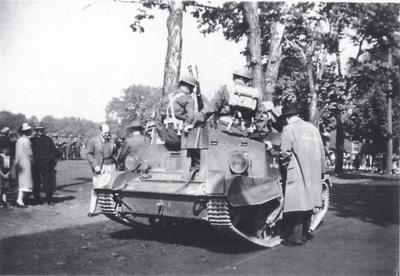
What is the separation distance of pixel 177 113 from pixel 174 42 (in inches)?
210

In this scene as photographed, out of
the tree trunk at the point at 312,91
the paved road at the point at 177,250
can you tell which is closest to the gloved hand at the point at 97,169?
the paved road at the point at 177,250

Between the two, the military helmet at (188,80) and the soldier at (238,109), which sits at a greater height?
the military helmet at (188,80)

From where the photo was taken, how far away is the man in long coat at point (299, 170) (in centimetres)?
766

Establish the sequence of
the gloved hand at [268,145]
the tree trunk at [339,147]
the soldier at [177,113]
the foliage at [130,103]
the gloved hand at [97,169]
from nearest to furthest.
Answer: the gloved hand at [268,145]
the soldier at [177,113]
the gloved hand at [97,169]
the tree trunk at [339,147]
the foliage at [130,103]

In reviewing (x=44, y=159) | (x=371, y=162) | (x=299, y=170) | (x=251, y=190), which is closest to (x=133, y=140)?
(x=44, y=159)

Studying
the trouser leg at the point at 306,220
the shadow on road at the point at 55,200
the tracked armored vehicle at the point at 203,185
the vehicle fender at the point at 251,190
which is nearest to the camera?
the vehicle fender at the point at 251,190

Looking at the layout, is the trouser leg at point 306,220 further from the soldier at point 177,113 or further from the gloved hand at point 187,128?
the soldier at point 177,113

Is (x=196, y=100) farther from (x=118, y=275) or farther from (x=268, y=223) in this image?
(x=118, y=275)

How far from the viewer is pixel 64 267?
249 inches

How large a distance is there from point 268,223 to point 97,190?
8.72ft

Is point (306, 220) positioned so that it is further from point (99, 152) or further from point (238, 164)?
point (99, 152)

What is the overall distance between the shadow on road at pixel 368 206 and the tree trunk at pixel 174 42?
529cm

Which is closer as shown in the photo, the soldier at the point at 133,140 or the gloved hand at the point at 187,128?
the gloved hand at the point at 187,128

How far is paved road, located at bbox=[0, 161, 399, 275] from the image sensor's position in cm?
631
